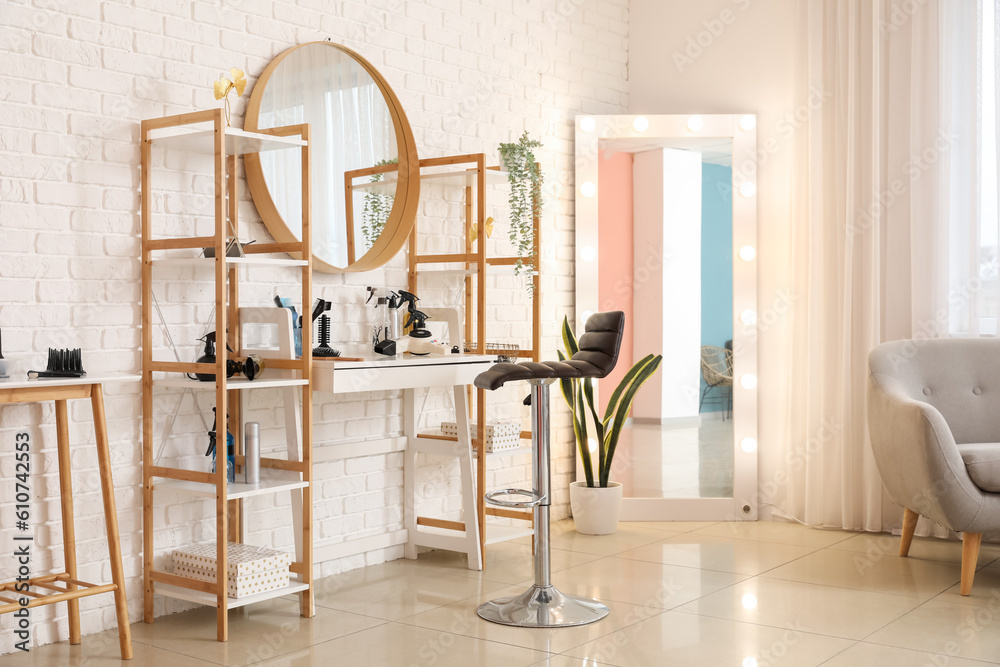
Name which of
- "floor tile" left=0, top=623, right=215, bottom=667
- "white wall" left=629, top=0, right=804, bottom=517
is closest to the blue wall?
"white wall" left=629, top=0, right=804, bottom=517

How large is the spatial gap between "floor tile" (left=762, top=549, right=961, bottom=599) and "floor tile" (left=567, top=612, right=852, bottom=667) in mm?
681

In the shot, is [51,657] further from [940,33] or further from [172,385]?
[940,33]

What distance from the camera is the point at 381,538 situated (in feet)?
12.7

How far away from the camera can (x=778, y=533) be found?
4.43 meters

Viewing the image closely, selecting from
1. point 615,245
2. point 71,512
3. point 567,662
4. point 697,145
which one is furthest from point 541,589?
point 697,145

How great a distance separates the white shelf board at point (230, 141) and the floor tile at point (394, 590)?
1.54m

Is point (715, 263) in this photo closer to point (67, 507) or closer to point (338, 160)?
point (338, 160)

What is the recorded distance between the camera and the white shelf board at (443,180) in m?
3.83

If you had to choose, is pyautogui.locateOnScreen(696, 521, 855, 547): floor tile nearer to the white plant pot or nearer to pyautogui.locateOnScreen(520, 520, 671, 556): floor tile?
pyautogui.locateOnScreen(520, 520, 671, 556): floor tile

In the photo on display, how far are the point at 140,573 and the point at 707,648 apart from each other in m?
1.77

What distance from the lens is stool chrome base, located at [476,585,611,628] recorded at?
120 inches

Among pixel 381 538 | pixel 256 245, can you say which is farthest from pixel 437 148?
pixel 381 538

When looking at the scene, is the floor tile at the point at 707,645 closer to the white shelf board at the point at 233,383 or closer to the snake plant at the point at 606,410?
the white shelf board at the point at 233,383

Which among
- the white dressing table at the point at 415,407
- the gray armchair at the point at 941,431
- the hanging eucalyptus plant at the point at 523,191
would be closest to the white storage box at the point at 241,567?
the white dressing table at the point at 415,407
